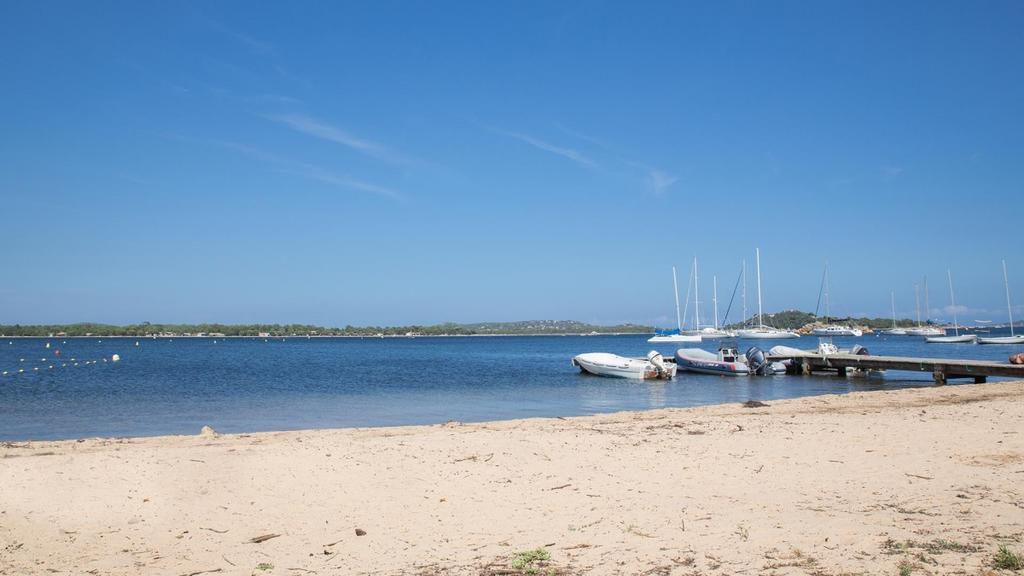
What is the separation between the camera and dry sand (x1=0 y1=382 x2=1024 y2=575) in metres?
6.34

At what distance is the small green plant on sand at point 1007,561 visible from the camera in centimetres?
530

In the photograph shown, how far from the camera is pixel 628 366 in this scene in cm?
3869

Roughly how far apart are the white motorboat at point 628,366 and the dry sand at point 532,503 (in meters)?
24.3

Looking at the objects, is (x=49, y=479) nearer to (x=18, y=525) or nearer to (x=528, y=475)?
(x=18, y=525)

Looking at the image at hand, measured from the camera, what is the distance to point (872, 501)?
8.02 meters

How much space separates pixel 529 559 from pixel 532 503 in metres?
2.29

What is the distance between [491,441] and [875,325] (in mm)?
195906

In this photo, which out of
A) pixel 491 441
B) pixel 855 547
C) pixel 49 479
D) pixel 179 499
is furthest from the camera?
pixel 491 441

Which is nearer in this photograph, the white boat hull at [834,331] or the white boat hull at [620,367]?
the white boat hull at [620,367]

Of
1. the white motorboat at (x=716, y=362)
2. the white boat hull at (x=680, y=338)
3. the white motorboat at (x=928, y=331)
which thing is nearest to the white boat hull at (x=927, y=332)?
the white motorboat at (x=928, y=331)

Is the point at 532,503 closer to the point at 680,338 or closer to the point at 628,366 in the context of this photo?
the point at 628,366

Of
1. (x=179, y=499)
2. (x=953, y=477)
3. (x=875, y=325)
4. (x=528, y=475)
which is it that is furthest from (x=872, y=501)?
(x=875, y=325)

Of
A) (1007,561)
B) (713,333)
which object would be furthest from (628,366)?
(713,333)

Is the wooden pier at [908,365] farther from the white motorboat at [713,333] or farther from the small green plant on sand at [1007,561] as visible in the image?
the white motorboat at [713,333]
